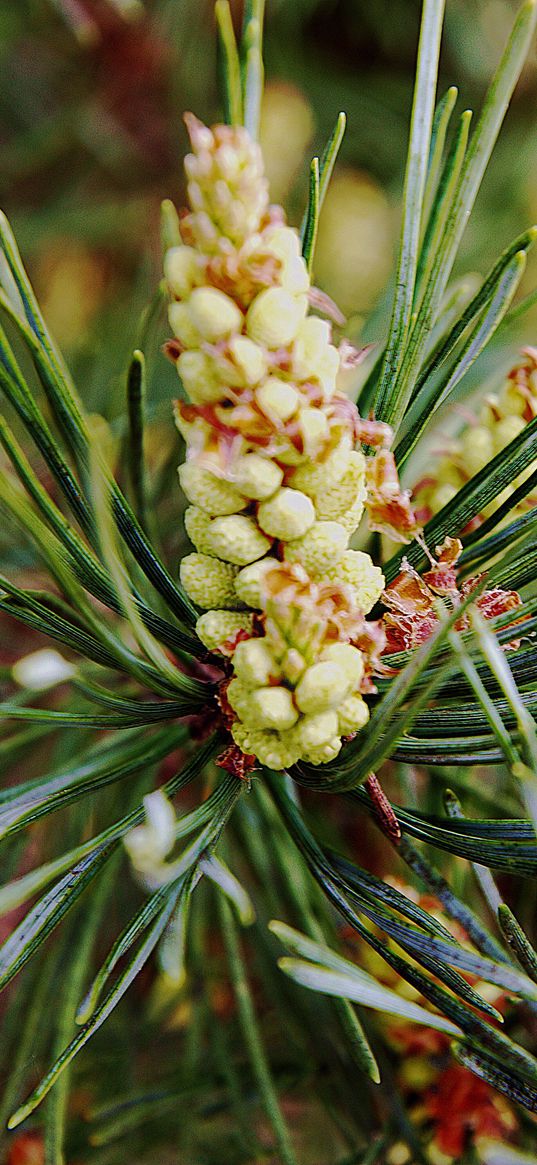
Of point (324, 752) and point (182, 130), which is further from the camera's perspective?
point (182, 130)

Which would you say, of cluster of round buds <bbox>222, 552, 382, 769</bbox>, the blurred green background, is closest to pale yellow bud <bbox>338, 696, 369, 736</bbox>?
cluster of round buds <bbox>222, 552, 382, 769</bbox>

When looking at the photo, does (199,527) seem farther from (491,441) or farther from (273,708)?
(491,441)

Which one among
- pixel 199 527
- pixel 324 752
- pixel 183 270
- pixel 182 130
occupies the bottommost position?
pixel 324 752

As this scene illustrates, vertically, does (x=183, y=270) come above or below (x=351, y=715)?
above

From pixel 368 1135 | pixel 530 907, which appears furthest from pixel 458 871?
pixel 368 1135

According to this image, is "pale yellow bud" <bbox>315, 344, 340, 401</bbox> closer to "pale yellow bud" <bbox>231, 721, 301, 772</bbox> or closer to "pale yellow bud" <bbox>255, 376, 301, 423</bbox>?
"pale yellow bud" <bbox>255, 376, 301, 423</bbox>

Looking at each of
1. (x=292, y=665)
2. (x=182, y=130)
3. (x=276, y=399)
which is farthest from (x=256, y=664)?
(x=182, y=130)
